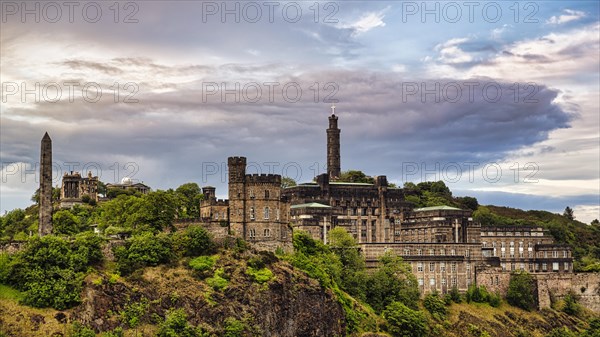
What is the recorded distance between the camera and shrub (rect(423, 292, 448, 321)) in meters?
114

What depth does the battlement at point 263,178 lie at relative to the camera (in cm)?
10138

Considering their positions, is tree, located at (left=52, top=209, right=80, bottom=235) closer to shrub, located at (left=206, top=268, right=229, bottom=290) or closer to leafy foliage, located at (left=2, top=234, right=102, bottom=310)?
leafy foliage, located at (left=2, top=234, right=102, bottom=310)

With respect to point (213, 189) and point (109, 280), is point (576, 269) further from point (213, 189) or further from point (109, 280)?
point (109, 280)

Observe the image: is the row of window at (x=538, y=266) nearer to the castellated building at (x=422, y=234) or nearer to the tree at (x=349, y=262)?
the castellated building at (x=422, y=234)

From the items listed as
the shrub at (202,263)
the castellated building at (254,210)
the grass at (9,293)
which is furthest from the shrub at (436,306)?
the grass at (9,293)

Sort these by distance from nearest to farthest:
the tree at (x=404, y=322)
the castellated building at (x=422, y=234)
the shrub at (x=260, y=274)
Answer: the shrub at (x=260, y=274) → the tree at (x=404, y=322) → the castellated building at (x=422, y=234)

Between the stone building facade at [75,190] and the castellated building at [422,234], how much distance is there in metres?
34.2

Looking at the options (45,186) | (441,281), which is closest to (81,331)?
(45,186)

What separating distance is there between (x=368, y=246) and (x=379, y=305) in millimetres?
11132

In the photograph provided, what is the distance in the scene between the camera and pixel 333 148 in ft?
522

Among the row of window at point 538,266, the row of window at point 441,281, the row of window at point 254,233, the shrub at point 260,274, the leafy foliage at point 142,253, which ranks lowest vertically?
the row of window at point 441,281

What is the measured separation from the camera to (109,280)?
87875 millimetres

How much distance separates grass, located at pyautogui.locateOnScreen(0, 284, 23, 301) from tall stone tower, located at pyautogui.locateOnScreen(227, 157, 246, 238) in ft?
Answer: 78.2

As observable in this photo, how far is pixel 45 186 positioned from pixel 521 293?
64359mm
